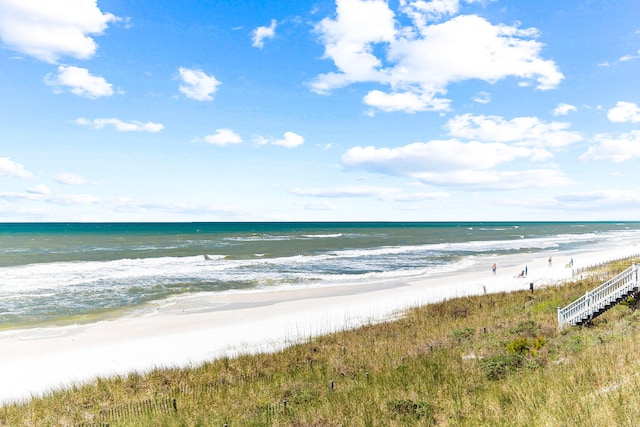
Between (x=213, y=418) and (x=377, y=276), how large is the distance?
36381 mm

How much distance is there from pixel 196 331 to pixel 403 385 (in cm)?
1597

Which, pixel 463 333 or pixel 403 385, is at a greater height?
pixel 403 385

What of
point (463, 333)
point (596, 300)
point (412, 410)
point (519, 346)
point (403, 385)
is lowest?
point (463, 333)

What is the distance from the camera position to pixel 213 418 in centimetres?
1122

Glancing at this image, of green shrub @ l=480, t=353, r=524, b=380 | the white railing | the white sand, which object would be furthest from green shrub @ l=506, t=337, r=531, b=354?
the white sand

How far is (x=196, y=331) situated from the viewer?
2475cm

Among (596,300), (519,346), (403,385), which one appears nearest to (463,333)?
(519,346)

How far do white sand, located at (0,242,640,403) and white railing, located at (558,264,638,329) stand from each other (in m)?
11.1

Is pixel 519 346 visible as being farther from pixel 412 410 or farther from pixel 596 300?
pixel 412 410

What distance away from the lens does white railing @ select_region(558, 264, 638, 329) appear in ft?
60.4

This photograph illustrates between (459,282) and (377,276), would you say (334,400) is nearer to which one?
(459,282)

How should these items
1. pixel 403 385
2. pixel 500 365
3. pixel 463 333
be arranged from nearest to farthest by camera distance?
1. pixel 403 385
2. pixel 500 365
3. pixel 463 333

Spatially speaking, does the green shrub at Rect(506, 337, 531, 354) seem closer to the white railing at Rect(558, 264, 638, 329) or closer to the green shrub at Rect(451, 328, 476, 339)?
the green shrub at Rect(451, 328, 476, 339)

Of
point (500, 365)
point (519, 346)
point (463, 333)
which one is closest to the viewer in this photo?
point (500, 365)
